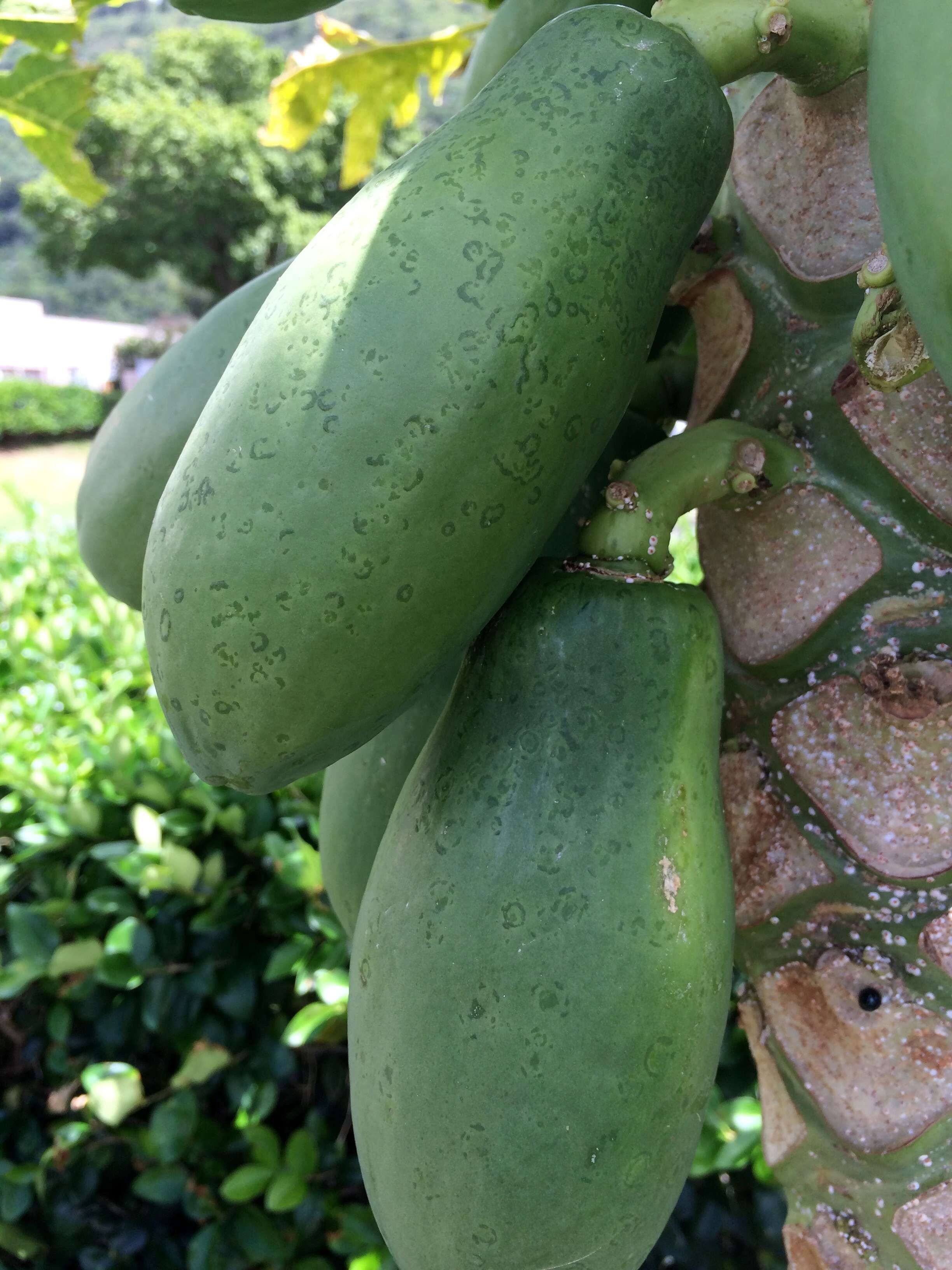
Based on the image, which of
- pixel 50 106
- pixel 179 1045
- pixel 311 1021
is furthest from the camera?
pixel 179 1045

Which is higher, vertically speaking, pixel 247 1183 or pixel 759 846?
pixel 759 846

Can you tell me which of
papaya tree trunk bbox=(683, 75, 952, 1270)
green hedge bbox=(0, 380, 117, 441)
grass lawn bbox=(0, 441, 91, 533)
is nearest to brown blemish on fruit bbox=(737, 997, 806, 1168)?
papaya tree trunk bbox=(683, 75, 952, 1270)

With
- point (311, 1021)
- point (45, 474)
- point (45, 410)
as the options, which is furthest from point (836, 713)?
point (45, 410)

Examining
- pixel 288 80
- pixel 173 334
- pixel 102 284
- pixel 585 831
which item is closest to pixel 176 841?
pixel 288 80

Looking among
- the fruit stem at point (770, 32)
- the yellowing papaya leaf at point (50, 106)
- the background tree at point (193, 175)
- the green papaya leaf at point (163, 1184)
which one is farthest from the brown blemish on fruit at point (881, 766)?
the background tree at point (193, 175)

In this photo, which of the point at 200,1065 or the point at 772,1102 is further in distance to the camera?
the point at 200,1065

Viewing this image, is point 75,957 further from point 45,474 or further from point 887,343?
point 45,474
